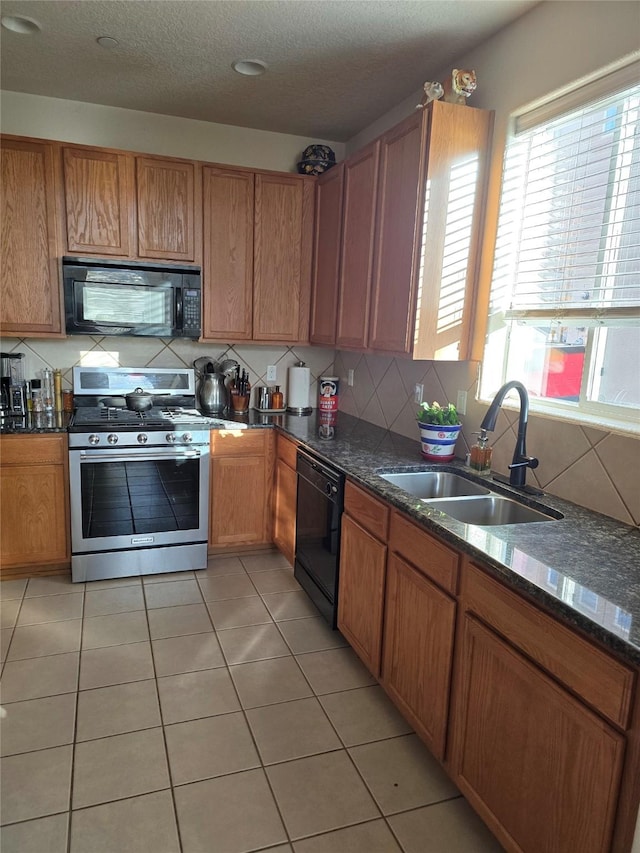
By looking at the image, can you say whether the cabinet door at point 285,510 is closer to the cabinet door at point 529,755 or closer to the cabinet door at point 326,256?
the cabinet door at point 326,256

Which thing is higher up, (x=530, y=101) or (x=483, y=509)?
(x=530, y=101)

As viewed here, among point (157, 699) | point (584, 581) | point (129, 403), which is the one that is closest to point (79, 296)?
point (129, 403)

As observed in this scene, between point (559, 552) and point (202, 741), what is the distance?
1.37 metres

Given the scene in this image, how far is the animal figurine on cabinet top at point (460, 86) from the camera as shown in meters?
2.40

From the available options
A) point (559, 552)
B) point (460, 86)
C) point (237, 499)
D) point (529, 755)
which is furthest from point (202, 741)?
point (460, 86)

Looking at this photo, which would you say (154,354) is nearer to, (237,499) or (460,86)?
(237,499)

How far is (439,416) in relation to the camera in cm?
257

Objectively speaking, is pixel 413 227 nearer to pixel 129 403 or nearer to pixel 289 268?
pixel 289 268

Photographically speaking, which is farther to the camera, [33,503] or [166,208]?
[166,208]

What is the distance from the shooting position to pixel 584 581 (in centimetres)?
139

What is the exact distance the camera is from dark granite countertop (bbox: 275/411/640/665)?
1.22 meters

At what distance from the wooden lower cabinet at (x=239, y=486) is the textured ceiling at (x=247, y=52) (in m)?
1.87

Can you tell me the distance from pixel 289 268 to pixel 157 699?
254 centimetres

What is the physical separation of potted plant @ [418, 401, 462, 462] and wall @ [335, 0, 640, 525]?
124 millimetres
